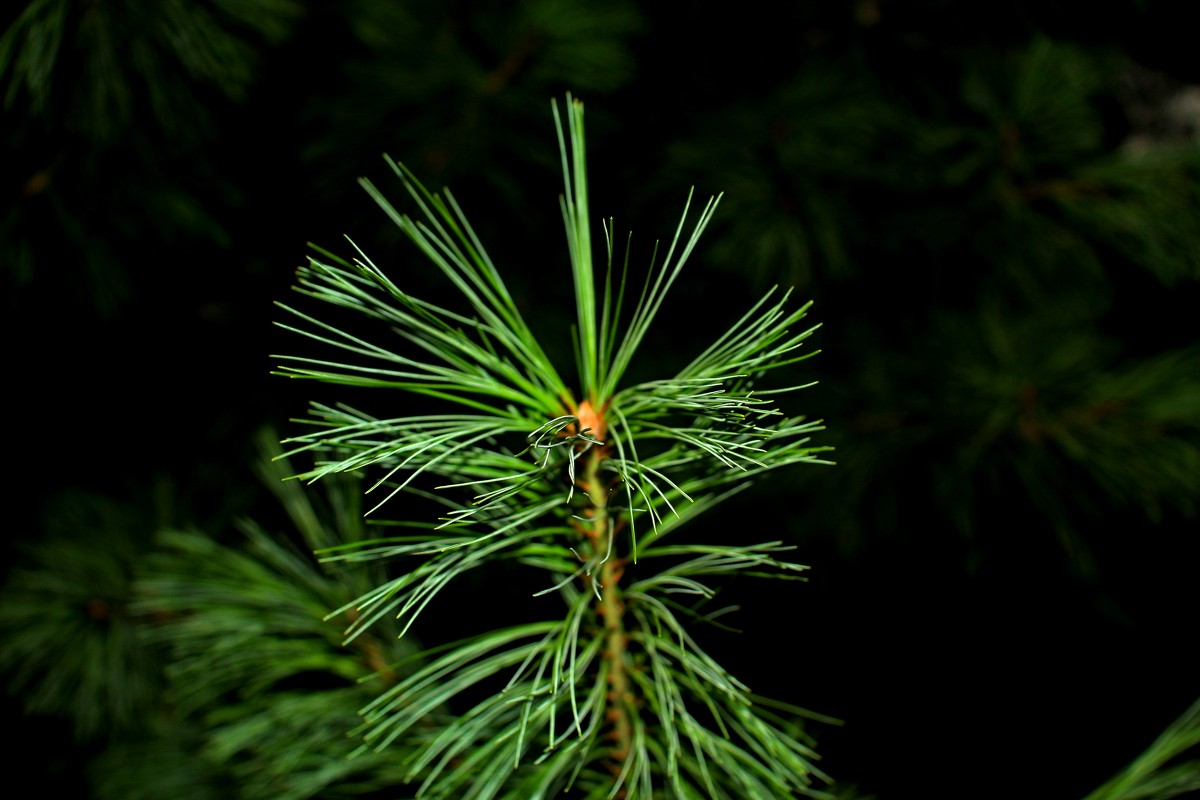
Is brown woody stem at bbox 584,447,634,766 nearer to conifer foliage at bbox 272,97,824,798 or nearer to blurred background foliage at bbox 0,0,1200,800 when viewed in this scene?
conifer foliage at bbox 272,97,824,798

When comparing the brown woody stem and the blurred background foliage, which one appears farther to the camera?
the blurred background foliage

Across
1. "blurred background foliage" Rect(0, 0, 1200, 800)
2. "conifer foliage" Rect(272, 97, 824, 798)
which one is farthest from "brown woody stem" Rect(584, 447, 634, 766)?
"blurred background foliage" Rect(0, 0, 1200, 800)

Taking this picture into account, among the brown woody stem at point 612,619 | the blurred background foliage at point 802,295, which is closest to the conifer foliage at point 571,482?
the brown woody stem at point 612,619

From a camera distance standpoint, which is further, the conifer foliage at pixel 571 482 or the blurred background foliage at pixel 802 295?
the blurred background foliage at pixel 802 295

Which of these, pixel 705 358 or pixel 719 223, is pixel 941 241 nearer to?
pixel 719 223

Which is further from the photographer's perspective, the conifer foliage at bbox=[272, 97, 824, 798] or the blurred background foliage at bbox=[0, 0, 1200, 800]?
the blurred background foliage at bbox=[0, 0, 1200, 800]

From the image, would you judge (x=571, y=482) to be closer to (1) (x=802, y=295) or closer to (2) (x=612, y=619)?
(2) (x=612, y=619)

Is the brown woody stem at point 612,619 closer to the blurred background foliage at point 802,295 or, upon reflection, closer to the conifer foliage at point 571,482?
the conifer foliage at point 571,482

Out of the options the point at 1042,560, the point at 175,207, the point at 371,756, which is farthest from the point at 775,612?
the point at 175,207
